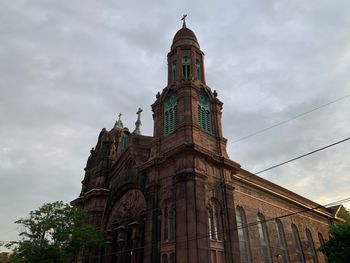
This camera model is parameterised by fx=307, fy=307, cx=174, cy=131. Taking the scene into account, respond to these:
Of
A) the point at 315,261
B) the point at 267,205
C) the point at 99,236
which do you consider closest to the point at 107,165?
the point at 99,236

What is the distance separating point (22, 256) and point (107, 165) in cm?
1409

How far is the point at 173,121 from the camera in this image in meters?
27.2

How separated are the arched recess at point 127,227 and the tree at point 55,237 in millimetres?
2111

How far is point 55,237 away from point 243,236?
15.4m

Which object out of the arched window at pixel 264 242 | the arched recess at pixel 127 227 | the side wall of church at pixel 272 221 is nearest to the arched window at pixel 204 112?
the side wall of church at pixel 272 221

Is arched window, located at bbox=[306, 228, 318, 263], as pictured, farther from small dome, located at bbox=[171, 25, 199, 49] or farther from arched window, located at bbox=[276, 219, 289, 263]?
small dome, located at bbox=[171, 25, 199, 49]

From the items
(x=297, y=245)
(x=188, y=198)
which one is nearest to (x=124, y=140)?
(x=188, y=198)

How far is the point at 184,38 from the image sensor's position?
32438 millimetres

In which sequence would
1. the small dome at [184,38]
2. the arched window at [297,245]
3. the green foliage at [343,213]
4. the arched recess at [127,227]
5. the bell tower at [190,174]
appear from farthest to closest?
the green foliage at [343,213]
the small dome at [184,38]
the arched window at [297,245]
the arched recess at [127,227]
the bell tower at [190,174]

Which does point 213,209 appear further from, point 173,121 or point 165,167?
point 173,121

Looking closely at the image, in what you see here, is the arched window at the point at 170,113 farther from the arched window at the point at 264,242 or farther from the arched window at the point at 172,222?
the arched window at the point at 264,242

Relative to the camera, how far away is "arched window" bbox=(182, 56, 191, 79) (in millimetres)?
30072

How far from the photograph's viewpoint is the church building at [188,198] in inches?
831

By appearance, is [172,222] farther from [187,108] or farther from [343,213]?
[343,213]
